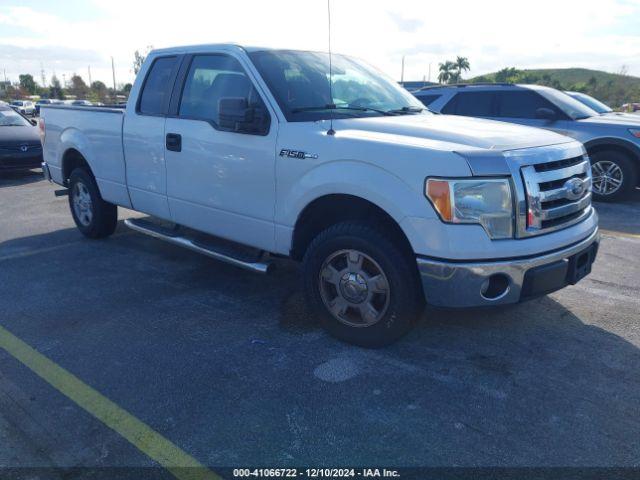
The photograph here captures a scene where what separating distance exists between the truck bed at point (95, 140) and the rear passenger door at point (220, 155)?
0.96m

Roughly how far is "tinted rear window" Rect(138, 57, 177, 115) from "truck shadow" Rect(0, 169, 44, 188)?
22.6 feet

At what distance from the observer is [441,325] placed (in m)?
4.08

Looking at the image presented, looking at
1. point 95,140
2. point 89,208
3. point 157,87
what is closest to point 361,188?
point 157,87

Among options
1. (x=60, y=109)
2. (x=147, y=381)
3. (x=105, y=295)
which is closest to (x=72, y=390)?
(x=147, y=381)

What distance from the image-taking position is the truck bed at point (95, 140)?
5594 mm

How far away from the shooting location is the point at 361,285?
363 centimetres

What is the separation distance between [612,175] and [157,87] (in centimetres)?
690

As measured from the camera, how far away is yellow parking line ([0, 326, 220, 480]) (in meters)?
2.61

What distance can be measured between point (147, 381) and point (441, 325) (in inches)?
81.3

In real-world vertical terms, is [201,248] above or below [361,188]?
below

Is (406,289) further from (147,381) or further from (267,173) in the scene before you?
(147,381)

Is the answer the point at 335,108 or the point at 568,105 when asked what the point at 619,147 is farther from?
the point at 335,108

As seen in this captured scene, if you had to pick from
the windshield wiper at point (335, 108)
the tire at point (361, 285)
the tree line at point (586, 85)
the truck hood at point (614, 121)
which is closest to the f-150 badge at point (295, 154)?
the windshield wiper at point (335, 108)

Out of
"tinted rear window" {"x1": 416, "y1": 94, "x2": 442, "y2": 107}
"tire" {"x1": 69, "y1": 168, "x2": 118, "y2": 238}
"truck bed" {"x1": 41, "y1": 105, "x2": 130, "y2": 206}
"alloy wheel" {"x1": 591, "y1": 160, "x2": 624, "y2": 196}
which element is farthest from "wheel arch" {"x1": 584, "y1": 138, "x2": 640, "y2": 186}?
"tire" {"x1": 69, "y1": 168, "x2": 118, "y2": 238}
